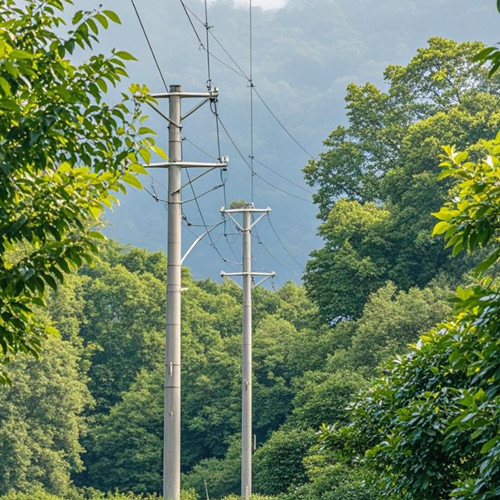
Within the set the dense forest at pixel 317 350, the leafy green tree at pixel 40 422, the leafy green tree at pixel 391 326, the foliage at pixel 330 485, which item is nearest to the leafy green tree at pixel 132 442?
the dense forest at pixel 317 350

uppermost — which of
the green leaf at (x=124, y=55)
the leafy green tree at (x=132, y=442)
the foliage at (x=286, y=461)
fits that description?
the leafy green tree at (x=132, y=442)

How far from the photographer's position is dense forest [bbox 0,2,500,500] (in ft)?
42.8

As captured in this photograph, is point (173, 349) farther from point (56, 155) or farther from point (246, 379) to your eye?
point (246, 379)

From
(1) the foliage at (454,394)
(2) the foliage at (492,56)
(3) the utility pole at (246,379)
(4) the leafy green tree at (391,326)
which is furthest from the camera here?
(4) the leafy green tree at (391,326)

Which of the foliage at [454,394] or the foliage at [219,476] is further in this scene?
the foliage at [219,476]

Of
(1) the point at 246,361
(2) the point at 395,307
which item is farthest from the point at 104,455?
(1) the point at 246,361

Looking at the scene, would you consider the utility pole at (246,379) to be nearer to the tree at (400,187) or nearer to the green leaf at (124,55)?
the tree at (400,187)

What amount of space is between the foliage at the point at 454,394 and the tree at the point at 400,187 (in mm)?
35396

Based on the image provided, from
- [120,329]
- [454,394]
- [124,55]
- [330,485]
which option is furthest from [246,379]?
[120,329]

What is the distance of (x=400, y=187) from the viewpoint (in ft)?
170

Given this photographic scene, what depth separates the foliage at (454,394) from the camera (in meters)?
5.79

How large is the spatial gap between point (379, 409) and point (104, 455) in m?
52.0

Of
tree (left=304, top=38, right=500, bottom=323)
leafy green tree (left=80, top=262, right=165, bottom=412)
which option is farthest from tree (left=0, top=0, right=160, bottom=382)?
leafy green tree (left=80, top=262, right=165, bottom=412)

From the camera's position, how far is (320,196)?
5756cm
